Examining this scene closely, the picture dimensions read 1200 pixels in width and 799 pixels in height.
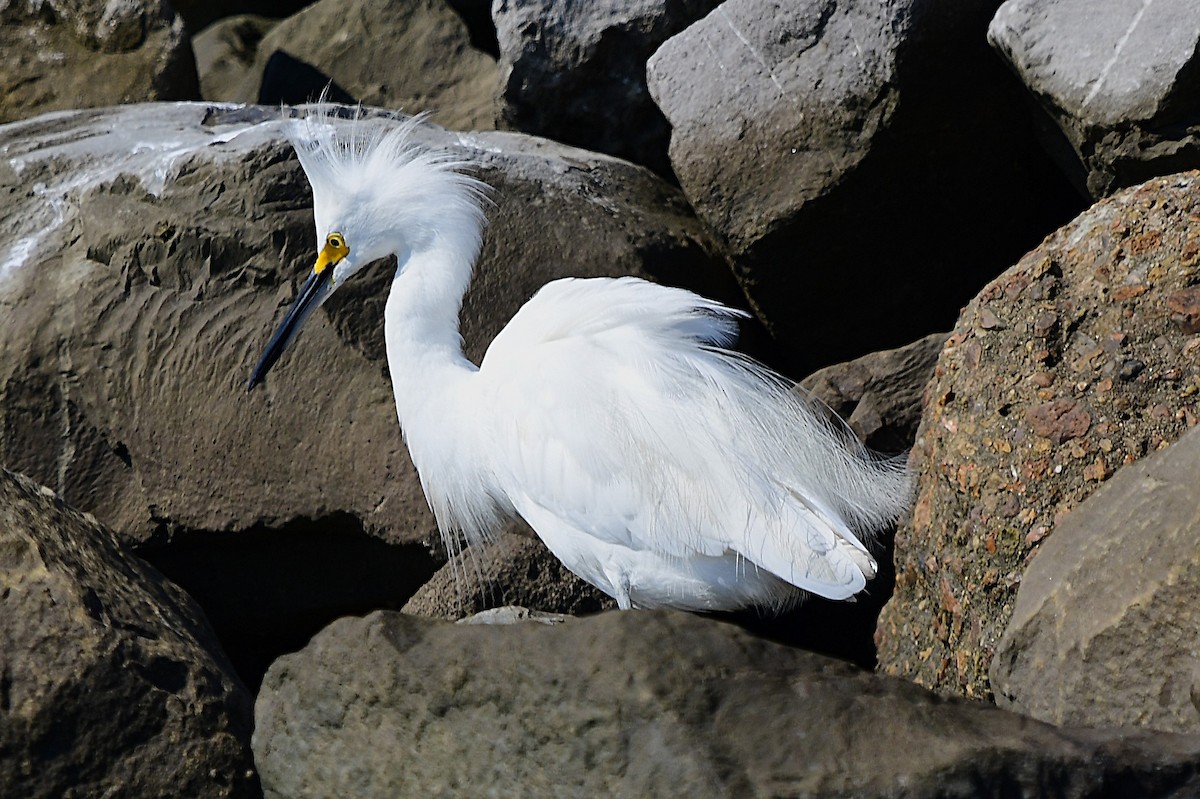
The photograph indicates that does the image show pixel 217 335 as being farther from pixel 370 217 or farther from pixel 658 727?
pixel 658 727

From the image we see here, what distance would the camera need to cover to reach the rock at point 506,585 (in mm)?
3451

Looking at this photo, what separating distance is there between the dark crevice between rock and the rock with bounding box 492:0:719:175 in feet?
5.67

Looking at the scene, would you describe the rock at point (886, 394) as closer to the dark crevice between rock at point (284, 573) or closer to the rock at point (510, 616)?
the rock at point (510, 616)

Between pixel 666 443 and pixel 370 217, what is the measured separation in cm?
102

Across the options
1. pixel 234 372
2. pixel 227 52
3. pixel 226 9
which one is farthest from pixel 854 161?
pixel 226 9

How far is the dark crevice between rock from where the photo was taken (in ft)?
13.0

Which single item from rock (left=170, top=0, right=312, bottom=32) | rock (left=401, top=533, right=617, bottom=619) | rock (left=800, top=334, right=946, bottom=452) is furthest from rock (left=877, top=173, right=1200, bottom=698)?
rock (left=170, top=0, right=312, bottom=32)

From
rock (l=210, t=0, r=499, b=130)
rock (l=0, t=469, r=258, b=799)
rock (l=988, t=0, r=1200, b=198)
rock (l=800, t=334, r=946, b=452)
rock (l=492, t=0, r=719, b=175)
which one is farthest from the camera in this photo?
rock (l=210, t=0, r=499, b=130)

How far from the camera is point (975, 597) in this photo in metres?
2.78

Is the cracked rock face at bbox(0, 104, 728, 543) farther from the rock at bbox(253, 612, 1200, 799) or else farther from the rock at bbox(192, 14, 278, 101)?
the rock at bbox(192, 14, 278, 101)

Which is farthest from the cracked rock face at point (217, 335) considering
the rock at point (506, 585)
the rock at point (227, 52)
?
the rock at point (227, 52)

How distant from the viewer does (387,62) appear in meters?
5.88

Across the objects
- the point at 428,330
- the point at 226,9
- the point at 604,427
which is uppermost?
the point at 226,9

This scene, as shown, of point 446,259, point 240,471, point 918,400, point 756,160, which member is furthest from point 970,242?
point 240,471
